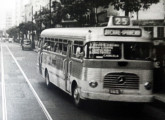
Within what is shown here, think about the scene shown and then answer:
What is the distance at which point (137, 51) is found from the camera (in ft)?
41.0

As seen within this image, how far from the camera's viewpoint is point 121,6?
22906 millimetres

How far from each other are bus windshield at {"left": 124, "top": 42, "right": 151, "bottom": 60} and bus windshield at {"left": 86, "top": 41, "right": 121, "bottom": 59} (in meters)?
0.25

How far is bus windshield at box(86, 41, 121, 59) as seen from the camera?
12320 millimetres

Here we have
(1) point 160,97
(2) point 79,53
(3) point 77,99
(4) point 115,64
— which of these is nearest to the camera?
(4) point 115,64

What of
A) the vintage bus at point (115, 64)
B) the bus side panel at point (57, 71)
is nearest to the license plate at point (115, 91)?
the vintage bus at point (115, 64)

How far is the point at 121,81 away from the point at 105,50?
1.04m

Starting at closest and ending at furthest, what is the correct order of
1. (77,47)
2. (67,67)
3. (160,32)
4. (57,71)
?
(77,47), (67,67), (57,71), (160,32)

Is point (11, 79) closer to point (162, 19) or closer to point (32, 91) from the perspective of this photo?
point (32, 91)

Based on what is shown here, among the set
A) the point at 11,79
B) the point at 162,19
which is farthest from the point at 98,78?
the point at 162,19

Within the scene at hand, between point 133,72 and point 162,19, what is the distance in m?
18.7

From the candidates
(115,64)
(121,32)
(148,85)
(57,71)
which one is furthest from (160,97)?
(57,71)

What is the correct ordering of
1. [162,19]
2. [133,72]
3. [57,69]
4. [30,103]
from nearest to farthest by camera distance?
1. [133,72]
2. [30,103]
3. [57,69]
4. [162,19]

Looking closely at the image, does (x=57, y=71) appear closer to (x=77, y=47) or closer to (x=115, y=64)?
(x=77, y=47)

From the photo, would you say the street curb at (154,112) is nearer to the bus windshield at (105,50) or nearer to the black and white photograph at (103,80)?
the black and white photograph at (103,80)
